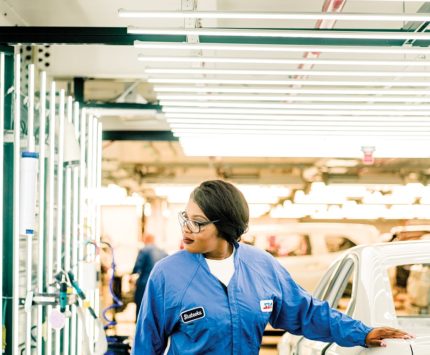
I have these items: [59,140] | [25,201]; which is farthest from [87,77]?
[25,201]

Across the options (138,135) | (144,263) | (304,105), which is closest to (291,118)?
(304,105)

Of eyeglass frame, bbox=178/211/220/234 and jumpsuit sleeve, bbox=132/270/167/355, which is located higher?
eyeglass frame, bbox=178/211/220/234

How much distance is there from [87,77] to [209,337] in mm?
4827

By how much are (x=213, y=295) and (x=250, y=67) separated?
343 cm

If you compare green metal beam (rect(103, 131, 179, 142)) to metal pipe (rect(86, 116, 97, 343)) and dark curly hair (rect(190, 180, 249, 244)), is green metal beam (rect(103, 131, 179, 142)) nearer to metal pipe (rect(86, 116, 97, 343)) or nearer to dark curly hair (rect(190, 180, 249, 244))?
metal pipe (rect(86, 116, 97, 343))

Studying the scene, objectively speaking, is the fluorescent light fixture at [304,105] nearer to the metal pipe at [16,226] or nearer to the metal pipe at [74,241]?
the metal pipe at [16,226]

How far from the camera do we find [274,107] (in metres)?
4.70

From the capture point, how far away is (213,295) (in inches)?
110

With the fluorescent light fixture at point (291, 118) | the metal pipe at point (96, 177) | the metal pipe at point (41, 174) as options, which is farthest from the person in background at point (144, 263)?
the fluorescent light fixture at point (291, 118)

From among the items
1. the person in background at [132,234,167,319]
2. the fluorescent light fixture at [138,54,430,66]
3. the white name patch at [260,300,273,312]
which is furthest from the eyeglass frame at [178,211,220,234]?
the person in background at [132,234,167,319]

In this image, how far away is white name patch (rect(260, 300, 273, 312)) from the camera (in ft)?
9.49

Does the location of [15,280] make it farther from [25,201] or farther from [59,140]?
[59,140]

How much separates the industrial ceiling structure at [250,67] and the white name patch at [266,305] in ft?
4.38

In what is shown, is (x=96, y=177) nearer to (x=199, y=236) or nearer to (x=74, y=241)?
(x=74, y=241)
